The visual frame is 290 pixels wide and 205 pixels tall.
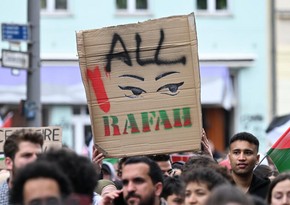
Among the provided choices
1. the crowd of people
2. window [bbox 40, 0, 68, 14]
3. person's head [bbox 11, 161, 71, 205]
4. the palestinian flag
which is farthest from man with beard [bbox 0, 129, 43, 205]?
window [bbox 40, 0, 68, 14]

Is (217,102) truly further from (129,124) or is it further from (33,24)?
(129,124)

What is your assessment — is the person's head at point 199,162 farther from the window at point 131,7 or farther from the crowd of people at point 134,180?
the window at point 131,7

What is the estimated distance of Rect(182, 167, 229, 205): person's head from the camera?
7.65 metres

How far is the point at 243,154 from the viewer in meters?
10.3

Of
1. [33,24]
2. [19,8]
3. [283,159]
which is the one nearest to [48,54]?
[19,8]

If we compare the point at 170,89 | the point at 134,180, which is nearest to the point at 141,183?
the point at 134,180

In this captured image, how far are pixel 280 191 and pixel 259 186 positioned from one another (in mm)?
1784

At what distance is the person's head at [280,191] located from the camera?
815 cm

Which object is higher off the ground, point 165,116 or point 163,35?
point 163,35

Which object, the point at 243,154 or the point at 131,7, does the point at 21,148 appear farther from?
the point at 131,7


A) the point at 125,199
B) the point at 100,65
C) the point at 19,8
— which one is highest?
the point at 19,8

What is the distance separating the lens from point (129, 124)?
9539 mm

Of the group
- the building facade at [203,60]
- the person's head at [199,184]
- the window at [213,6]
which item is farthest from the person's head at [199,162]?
the window at [213,6]

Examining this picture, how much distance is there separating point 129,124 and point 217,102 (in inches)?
680
